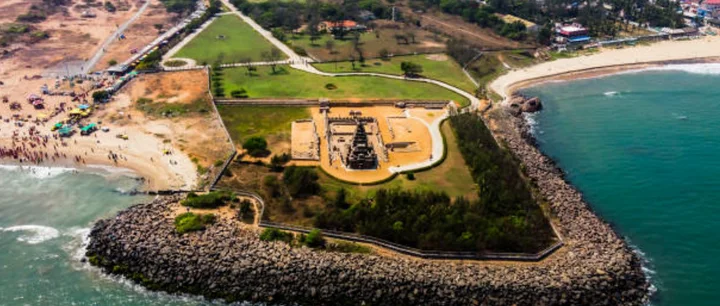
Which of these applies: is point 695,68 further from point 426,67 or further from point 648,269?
point 648,269

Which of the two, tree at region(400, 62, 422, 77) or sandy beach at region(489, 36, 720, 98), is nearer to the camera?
tree at region(400, 62, 422, 77)

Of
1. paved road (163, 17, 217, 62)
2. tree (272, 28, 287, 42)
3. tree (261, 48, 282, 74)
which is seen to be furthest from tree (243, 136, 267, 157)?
tree (272, 28, 287, 42)

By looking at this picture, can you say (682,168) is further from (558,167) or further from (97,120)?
(97,120)

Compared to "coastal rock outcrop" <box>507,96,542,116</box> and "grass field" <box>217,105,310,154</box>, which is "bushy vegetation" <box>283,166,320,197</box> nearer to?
"grass field" <box>217,105,310,154</box>

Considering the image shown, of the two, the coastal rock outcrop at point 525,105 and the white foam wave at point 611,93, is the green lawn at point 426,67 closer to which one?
the coastal rock outcrop at point 525,105

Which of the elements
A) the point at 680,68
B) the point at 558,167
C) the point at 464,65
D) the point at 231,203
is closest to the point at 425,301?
the point at 231,203
